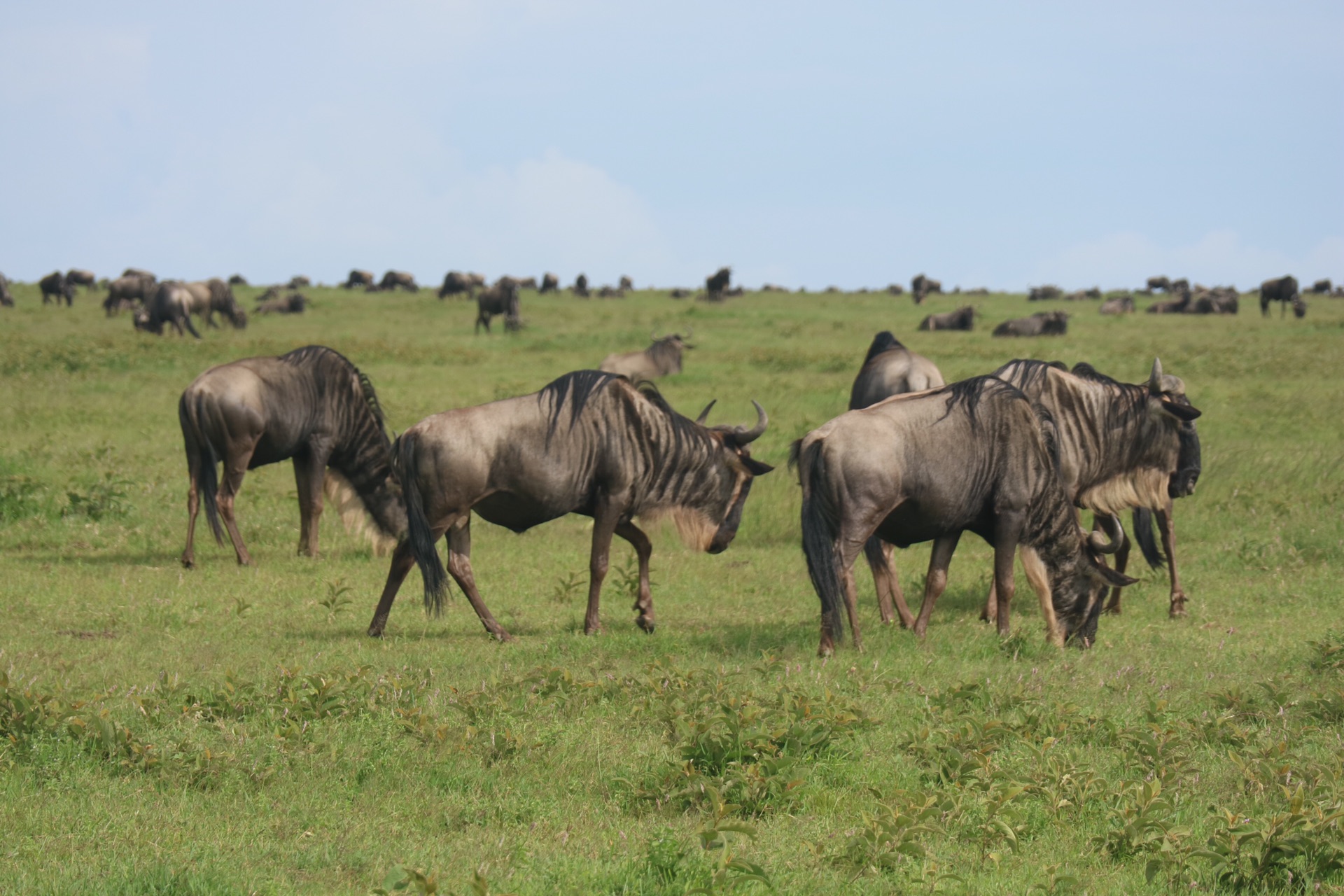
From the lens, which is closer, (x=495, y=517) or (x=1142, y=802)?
(x=1142, y=802)

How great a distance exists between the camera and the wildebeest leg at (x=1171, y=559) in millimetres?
9648

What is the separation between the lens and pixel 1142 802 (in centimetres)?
507

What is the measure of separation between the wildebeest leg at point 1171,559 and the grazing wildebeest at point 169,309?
2641 centimetres

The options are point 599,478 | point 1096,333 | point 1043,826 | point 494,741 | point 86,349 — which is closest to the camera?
point 1043,826

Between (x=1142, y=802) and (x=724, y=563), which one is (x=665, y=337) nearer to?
(x=724, y=563)

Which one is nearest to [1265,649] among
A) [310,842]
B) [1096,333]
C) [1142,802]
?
[1142,802]

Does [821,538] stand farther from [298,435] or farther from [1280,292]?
[1280,292]

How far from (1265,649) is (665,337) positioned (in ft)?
59.9

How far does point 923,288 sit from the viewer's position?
177 feet

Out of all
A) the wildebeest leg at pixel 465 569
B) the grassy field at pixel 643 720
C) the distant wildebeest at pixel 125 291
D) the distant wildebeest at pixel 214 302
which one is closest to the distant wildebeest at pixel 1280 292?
the grassy field at pixel 643 720

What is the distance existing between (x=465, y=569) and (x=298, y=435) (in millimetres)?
4018

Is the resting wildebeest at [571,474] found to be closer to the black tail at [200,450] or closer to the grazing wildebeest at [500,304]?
the black tail at [200,450]

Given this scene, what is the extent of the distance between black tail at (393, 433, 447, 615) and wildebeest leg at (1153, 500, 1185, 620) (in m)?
5.59

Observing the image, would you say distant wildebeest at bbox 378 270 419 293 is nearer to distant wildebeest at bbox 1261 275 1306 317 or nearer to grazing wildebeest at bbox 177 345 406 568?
distant wildebeest at bbox 1261 275 1306 317
